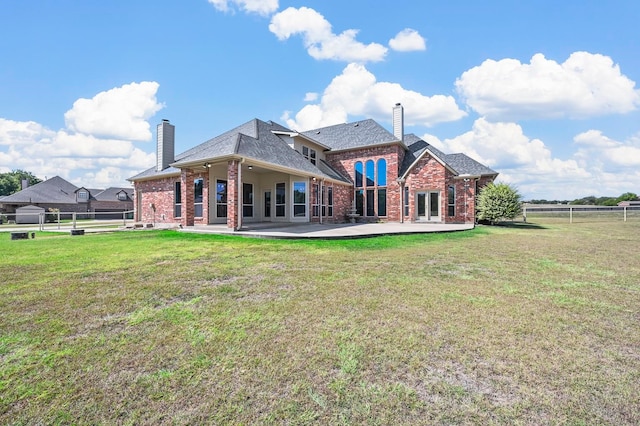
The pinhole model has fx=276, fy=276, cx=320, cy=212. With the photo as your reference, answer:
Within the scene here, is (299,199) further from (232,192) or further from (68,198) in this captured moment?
(68,198)

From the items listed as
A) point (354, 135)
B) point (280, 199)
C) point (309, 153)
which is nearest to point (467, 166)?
point (354, 135)

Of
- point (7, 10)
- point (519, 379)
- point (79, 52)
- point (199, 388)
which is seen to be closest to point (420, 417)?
point (519, 379)

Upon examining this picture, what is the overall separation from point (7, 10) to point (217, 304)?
1260cm

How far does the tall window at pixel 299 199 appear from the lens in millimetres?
15664

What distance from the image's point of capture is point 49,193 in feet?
127

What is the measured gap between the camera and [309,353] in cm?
251

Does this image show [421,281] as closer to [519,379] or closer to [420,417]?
[519,379]

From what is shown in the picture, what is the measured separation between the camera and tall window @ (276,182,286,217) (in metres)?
16.3

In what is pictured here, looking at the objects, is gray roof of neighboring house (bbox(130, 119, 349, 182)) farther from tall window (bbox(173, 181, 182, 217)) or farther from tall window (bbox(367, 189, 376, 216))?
tall window (bbox(367, 189, 376, 216))

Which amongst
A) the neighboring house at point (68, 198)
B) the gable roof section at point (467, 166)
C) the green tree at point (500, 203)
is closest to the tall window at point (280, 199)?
the gable roof section at point (467, 166)

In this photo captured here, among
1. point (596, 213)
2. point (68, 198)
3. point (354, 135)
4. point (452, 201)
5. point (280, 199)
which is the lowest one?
point (596, 213)

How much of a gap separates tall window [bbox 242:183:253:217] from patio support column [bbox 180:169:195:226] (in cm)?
289

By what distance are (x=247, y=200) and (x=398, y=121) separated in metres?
12.0

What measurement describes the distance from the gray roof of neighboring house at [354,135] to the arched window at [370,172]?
1.38 m
